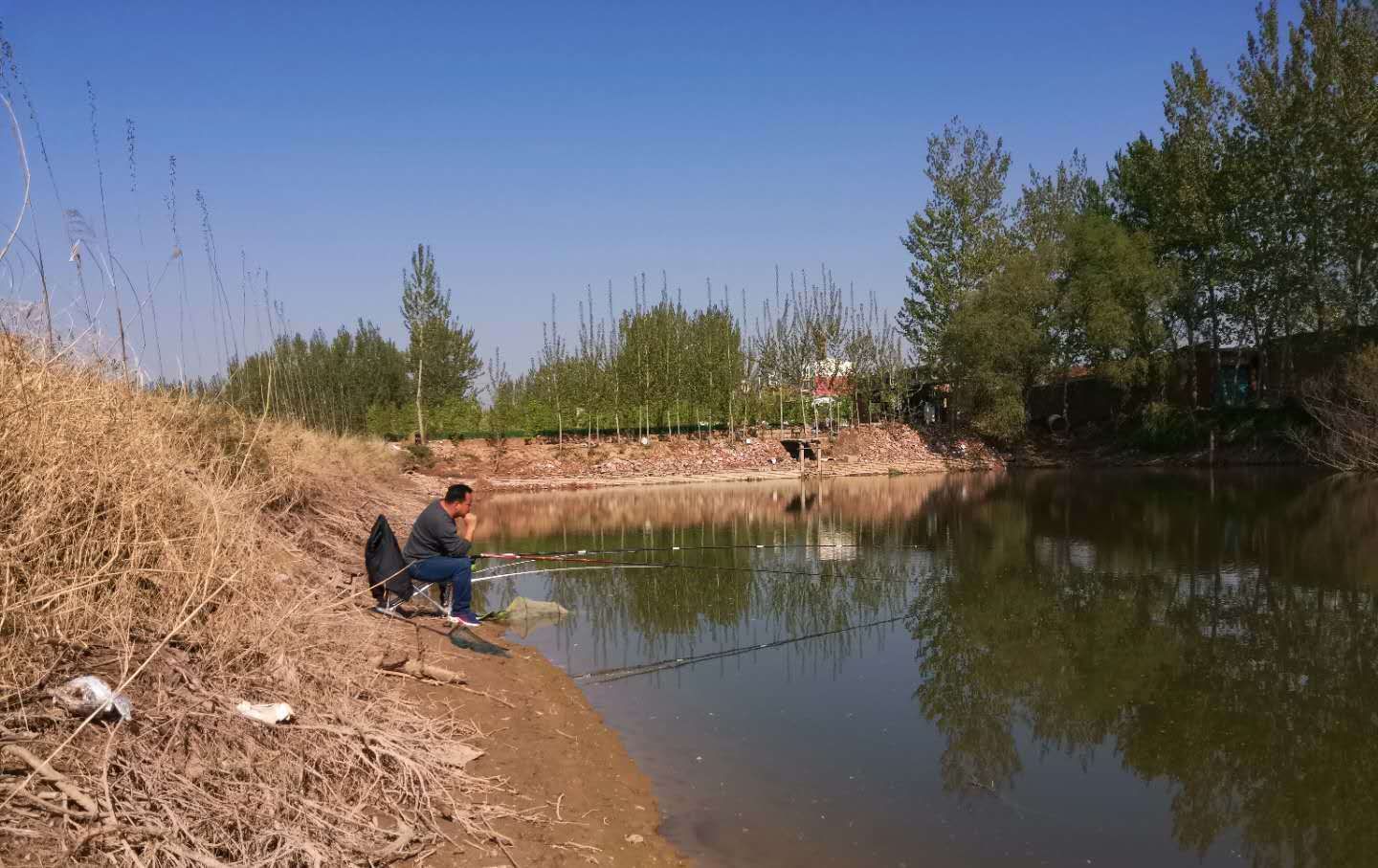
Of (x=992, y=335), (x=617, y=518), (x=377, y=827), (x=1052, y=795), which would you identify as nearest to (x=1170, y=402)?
(x=992, y=335)

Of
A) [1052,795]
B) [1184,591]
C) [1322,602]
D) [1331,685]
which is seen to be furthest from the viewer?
[1184,591]

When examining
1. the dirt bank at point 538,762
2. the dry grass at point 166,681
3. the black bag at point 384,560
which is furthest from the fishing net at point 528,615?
the dry grass at point 166,681

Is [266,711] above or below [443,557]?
below

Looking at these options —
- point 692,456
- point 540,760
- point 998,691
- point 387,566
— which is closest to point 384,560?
point 387,566

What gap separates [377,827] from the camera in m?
4.27

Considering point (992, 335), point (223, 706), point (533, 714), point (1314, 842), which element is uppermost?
point (992, 335)

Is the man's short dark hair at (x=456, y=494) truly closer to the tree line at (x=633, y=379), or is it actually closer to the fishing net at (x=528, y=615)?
the fishing net at (x=528, y=615)

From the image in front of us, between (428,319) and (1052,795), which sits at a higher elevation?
(428,319)

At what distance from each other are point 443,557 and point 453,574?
0.83ft

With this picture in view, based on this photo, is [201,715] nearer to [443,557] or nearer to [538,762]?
[538,762]

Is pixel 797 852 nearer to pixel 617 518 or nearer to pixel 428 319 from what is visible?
pixel 617 518

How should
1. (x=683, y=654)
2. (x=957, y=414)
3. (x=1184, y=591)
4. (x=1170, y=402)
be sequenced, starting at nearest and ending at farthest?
1. (x=683, y=654)
2. (x=1184, y=591)
3. (x=1170, y=402)
4. (x=957, y=414)

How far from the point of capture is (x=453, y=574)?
29.8 feet

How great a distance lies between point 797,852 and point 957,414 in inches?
1605
